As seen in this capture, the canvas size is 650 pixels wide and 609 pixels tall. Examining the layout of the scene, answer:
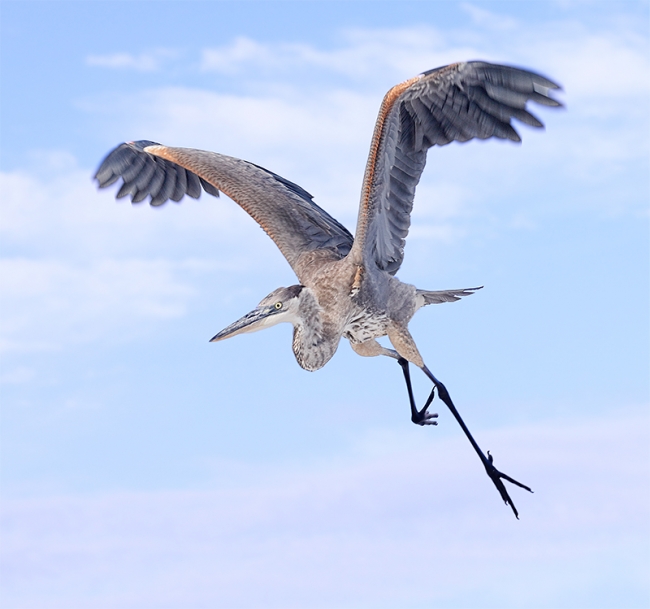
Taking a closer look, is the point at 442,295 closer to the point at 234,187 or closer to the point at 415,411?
the point at 415,411

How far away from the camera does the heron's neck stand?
24.8 feet

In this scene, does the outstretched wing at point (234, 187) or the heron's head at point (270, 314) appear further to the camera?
the outstretched wing at point (234, 187)

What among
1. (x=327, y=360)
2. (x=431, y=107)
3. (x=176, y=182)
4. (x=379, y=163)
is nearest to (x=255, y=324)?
(x=327, y=360)

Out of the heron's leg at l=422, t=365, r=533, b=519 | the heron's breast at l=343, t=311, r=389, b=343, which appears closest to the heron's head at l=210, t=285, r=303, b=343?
the heron's breast at l=343, t=311, r=389, b=343

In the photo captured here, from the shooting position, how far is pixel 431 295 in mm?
8711

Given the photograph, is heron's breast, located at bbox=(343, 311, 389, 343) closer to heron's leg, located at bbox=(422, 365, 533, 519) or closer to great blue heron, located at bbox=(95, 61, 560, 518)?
great blue heron, located at bbox=(95, 61, 560, 518)

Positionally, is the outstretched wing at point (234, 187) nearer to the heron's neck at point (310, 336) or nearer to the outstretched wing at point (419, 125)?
the outstretched wing at point (419, 125)

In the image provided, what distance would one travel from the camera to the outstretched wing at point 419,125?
689cm

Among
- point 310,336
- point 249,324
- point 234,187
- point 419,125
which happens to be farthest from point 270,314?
point 234,187

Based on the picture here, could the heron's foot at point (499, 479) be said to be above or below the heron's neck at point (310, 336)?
below

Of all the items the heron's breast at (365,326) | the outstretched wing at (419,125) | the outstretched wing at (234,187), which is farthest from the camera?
the outstretched wing at (234,187)

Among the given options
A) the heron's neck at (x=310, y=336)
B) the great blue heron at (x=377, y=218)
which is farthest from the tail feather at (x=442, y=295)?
the heron's neck at (x=310, y=336)

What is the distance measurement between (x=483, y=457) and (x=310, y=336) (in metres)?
1.96

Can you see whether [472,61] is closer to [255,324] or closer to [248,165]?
[255,324]
